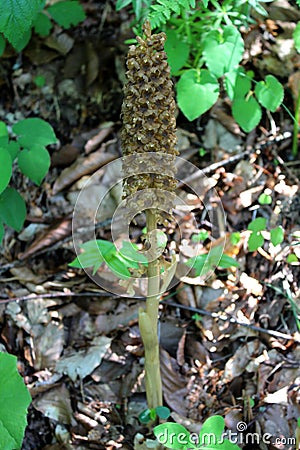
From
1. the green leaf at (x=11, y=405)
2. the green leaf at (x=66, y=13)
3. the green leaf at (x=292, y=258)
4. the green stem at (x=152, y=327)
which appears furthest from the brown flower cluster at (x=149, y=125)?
the green leaf at (x=66, y=13)

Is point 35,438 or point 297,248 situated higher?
point 297,248

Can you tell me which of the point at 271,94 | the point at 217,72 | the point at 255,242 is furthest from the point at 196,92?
the point at 255,242

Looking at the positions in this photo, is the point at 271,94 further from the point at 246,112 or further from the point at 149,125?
the point at 149,125

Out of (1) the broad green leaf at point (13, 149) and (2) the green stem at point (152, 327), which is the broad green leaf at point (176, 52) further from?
(2) the green stem at point (152, 327)

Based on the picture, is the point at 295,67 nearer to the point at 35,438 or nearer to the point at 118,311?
the point at 118,311

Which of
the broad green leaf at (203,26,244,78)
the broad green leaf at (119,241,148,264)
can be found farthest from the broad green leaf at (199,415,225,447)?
the broad green leaf at (203,26,244,78)

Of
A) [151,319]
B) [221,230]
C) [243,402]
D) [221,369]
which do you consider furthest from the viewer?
[221,230]

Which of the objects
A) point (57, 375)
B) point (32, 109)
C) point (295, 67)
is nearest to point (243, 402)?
point (57, 375)

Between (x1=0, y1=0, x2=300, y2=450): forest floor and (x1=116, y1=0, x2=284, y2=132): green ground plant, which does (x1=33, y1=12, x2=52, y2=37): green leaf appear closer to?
(x1=0, y1=0, x2=300, y2=450): forest floor
